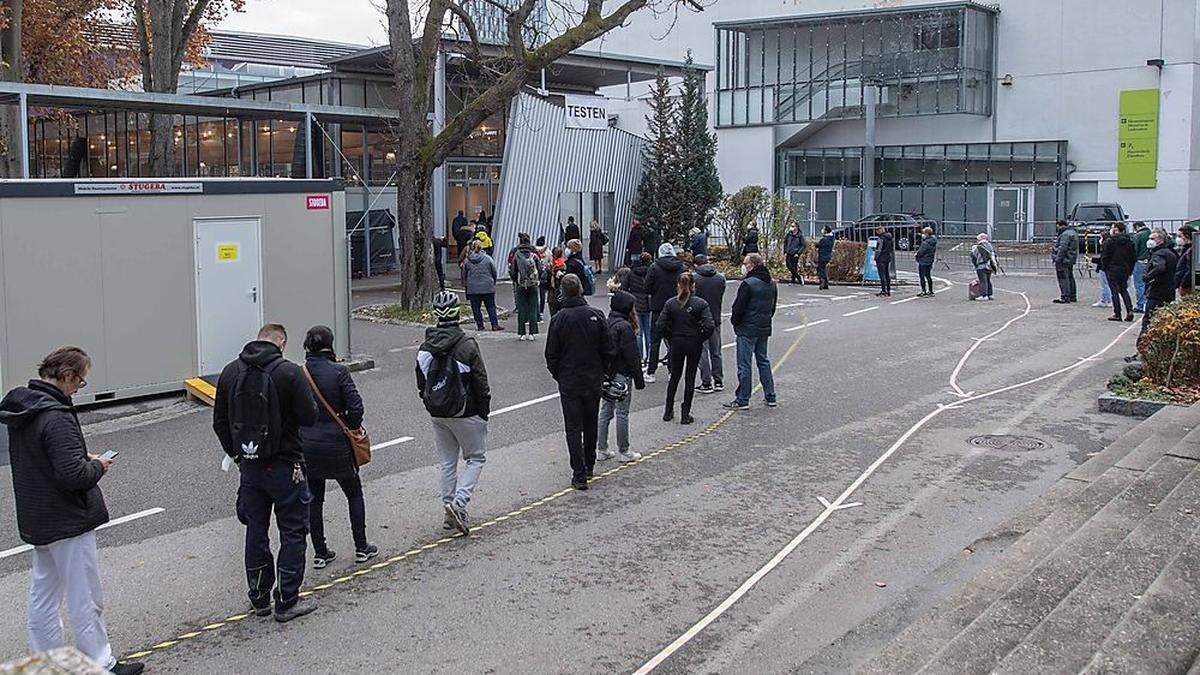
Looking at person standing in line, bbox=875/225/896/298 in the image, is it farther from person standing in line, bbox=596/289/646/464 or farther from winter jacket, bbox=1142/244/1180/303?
person standing in line, bbox=596/289/646/464

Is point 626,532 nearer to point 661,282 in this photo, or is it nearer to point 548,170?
point 661,282

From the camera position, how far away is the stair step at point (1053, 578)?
574 centimetres

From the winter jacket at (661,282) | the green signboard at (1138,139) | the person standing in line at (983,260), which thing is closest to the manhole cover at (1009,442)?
the winter jacket at (661,282)

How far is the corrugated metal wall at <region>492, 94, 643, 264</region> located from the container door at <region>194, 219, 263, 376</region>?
48.0 feet

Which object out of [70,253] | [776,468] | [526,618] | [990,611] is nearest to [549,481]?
[776,468]

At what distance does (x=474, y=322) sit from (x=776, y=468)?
11.2 m

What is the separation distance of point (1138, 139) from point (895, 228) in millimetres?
9290

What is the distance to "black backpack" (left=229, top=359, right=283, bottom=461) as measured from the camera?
6.84 meters

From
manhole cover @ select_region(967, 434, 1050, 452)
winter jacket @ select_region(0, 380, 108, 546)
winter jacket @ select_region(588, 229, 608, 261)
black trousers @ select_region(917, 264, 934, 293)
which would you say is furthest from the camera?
winter jacket @ select_region(588, 229, 608, 261)

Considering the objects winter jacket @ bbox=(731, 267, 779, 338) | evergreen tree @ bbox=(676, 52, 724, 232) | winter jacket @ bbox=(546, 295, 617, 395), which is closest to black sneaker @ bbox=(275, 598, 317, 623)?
winter jacket @ bbox=(546, 295, 617, 395)

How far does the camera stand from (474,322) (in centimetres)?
2102

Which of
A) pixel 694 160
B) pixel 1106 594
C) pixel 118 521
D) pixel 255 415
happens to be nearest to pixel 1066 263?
pixel 694 160

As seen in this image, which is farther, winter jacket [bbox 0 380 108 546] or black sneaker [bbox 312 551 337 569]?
black sneaker [bbox 312 551 337 569]

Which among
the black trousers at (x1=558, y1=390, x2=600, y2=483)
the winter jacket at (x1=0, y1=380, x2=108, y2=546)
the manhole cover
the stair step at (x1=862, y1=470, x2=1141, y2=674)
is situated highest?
the winter jacket at (x1=0, y1=380, x2=108, y2=546)
